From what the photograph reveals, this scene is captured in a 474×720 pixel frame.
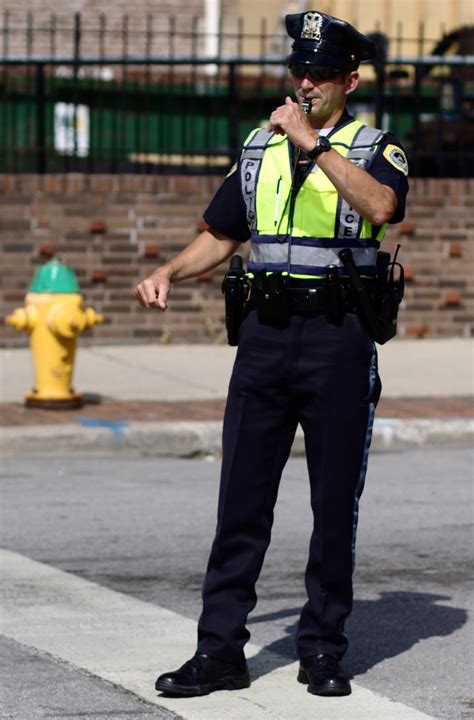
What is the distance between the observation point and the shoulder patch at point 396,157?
4.98 metres

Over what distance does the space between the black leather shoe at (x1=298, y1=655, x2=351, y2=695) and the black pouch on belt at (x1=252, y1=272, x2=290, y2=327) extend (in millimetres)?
1005

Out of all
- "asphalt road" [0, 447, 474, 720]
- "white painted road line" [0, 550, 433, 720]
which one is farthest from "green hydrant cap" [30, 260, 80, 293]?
"white painted road line" [0, 550, 433, 720]

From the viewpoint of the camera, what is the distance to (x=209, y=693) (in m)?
5.08

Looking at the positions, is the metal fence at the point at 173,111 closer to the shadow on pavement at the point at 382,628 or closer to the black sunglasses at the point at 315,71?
the shadow on pavement at the point at 382,628

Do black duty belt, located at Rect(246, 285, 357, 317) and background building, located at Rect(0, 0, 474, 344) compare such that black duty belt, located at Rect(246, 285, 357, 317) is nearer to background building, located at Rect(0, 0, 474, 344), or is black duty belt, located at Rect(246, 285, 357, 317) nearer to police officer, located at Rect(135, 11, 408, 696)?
police officer, located at Rect(135, 11, 408, 696)

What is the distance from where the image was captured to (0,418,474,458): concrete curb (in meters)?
9.98

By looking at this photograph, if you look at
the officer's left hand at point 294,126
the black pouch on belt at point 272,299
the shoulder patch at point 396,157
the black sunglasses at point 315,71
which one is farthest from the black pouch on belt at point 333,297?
the black sunglasses at point 315,71

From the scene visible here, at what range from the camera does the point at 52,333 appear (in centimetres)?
1079

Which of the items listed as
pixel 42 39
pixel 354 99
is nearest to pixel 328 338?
pixel 354 99

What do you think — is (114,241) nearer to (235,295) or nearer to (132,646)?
(132,646)

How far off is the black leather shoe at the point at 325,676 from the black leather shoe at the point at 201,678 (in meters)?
0.20

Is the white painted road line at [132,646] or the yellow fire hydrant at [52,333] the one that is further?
the yellow fire hydrant at [52,333]

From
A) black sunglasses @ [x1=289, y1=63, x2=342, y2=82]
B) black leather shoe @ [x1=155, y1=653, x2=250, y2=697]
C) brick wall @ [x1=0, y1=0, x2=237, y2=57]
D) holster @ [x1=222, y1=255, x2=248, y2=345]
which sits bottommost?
black leather shoe @ [x1=155, y1=653, x2=250, y2=697]

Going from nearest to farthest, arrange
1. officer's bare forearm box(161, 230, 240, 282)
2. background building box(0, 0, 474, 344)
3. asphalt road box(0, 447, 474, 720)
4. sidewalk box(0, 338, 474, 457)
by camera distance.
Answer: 1. asphalt road box(0, 447, 474, 720)
2. officer's bare forearm box(161, 230, 240, 282)
3. sidewalk box(0, 338, 474, 457)
4. background building box(0, 0, 474, 344)
